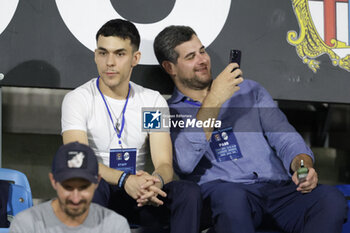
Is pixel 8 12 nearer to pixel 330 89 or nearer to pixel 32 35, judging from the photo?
pixel 32 35

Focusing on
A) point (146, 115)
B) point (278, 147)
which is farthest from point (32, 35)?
point (278, 147)

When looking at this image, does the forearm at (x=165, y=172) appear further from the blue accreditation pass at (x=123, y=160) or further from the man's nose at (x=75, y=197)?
the man's nose at (x=75, y=197)

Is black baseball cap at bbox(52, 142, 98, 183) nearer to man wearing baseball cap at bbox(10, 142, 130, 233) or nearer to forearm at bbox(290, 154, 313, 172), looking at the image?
man wearing baseball cap at bbox(10, 142, 130, 233)

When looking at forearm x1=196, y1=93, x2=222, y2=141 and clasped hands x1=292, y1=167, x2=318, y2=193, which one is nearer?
clasped hands x1=292, y1=167, x2=318, y2=193

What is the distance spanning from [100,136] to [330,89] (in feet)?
4.76

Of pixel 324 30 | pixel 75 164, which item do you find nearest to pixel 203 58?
pixel 324 30

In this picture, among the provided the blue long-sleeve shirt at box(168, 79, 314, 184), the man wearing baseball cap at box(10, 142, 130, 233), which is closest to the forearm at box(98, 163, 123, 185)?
the blue long-sleeve shirt at box(168, 79, 314, 184)

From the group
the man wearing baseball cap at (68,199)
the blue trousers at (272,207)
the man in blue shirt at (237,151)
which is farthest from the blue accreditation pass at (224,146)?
the man wearing baseball cap at (68,199)

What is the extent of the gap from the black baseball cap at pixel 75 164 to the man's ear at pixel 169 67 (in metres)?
1.28

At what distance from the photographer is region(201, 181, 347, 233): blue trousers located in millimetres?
2588

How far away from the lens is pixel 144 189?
2576 millimetres

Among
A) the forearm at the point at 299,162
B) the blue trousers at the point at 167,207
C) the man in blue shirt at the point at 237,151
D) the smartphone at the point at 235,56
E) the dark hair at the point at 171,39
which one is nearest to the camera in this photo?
the blue trousers at the point at 167,207

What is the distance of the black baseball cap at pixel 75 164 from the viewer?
2057 mm

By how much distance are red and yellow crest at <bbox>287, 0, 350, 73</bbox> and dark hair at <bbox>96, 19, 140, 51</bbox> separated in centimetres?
99
